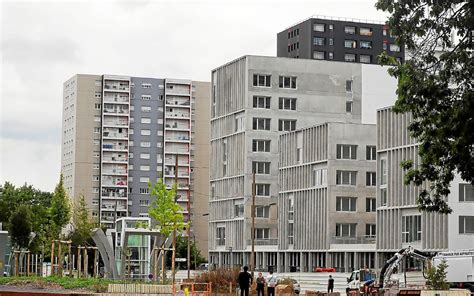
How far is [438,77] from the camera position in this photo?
35.4 meters

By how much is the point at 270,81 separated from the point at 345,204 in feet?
72.5

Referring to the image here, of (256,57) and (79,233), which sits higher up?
(256,57)

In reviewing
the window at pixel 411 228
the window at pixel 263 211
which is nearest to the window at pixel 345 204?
the window at pixel 411 228

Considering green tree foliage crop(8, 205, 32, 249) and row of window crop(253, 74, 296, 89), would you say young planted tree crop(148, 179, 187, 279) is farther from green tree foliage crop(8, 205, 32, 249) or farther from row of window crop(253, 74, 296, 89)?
row of window crop(253, 74, 296, 89)

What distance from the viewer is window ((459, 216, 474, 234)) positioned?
8225cm

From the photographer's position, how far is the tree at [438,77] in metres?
34.4

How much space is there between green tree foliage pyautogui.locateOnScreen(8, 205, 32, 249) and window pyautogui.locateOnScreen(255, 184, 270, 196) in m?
34.6

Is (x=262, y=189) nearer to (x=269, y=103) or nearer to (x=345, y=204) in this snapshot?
(x=269, y=103)

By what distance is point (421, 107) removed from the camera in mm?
35969

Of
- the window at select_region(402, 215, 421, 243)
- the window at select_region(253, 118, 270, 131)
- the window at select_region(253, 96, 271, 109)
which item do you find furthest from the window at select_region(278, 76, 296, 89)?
the window at select_region(402, 215, 421, 243)

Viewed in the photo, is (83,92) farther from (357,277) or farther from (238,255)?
(357,277)

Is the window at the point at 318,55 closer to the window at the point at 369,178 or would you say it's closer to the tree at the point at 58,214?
the window at the point at 369,178

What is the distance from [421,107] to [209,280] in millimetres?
29424

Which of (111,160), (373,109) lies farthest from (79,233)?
(111,160)
